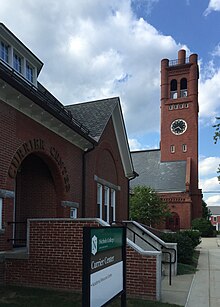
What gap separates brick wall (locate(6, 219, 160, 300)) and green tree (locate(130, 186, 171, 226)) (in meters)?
34.7

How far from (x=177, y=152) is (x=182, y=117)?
579 cm

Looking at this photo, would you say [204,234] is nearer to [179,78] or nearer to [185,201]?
[185,201]

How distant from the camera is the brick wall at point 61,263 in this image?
889cm

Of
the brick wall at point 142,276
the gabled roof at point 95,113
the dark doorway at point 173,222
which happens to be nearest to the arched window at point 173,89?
the dark doorway at point 173,222

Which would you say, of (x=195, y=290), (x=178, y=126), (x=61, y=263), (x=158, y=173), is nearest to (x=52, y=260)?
(x=61, y=263)

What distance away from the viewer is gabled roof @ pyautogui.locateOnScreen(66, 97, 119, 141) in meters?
17.1

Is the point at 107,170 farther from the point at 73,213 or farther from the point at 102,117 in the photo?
the point at 73,213

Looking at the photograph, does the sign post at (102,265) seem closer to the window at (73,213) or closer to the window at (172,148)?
the window at (73,213)

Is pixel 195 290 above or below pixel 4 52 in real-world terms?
below

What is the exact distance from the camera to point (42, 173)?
43.0 ft

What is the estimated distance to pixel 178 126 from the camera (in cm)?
5797

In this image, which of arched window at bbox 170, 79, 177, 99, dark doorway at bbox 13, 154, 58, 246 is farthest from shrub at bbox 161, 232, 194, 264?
arched window at bbox 170, 79, 177, 99

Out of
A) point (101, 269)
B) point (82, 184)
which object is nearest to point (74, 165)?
point (82, 184)

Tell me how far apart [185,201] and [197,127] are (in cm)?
1265
